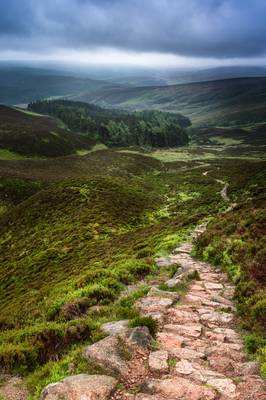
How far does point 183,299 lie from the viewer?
582 inches

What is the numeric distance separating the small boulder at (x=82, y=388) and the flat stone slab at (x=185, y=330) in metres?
3.51

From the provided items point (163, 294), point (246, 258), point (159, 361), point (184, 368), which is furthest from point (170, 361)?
point (246, 258)

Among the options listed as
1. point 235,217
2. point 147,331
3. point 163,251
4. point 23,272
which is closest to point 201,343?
point 147,331

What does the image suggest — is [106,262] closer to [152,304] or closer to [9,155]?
[152,304]

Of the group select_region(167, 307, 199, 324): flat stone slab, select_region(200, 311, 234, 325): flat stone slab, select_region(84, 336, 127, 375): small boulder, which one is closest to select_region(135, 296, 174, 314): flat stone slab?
select_region(167, 307, 199, 324): flat stone slab

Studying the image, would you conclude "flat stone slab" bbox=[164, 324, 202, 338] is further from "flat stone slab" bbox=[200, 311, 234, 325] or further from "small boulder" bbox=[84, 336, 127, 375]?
"small boulder" bbox=[84, 336, 127, 375]

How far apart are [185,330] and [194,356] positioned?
1783mm

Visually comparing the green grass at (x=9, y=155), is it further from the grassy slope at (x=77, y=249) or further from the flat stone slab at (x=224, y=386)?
the flat stone slab at (x=224, y=386)

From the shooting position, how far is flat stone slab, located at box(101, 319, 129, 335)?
11.2 m

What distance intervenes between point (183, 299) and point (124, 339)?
4.98m

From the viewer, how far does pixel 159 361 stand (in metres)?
9.58

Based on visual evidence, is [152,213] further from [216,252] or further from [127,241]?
[216,252]

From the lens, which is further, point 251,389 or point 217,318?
point 217,318

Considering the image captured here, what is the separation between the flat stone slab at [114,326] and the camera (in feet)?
36.7
